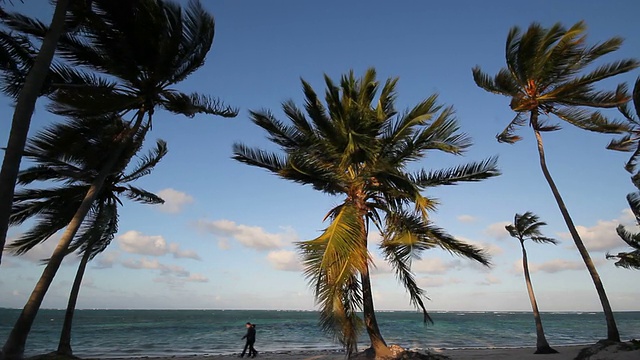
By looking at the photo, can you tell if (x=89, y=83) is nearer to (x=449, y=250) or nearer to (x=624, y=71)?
(x=449, y=250)

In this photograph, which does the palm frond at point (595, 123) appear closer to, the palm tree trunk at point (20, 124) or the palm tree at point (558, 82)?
the palm tree at point (558, 82)

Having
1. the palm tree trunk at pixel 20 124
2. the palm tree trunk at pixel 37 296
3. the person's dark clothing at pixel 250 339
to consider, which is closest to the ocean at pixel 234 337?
the person's dark clothing at pixel 250 339

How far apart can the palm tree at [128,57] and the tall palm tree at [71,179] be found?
2.24 feet

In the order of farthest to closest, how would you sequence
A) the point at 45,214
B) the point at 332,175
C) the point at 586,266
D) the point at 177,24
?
the point at 586,266 → the point at 45,214 → the point at 332,175 → the point at 177,24

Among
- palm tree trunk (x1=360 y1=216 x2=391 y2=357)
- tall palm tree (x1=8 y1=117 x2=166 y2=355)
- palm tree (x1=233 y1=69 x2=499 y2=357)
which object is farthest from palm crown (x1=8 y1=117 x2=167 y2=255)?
palm tree trunk (x1=360 y1=216 x2=391 y2=357)

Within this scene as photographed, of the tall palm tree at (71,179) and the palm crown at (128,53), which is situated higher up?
the palm crown at (128,53)

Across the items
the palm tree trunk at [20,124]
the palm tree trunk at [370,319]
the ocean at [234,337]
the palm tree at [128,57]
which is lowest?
the ocean at [234,337]

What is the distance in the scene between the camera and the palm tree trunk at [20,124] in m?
5.86

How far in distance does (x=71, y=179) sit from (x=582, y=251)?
17176mm

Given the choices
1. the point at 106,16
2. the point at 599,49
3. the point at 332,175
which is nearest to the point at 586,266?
the point at 599,49

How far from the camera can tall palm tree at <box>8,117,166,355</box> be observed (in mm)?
10961

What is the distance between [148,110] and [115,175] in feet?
15.1

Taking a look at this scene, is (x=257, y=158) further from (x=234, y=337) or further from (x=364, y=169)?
(x=234, y=337)

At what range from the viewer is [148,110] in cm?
1109
